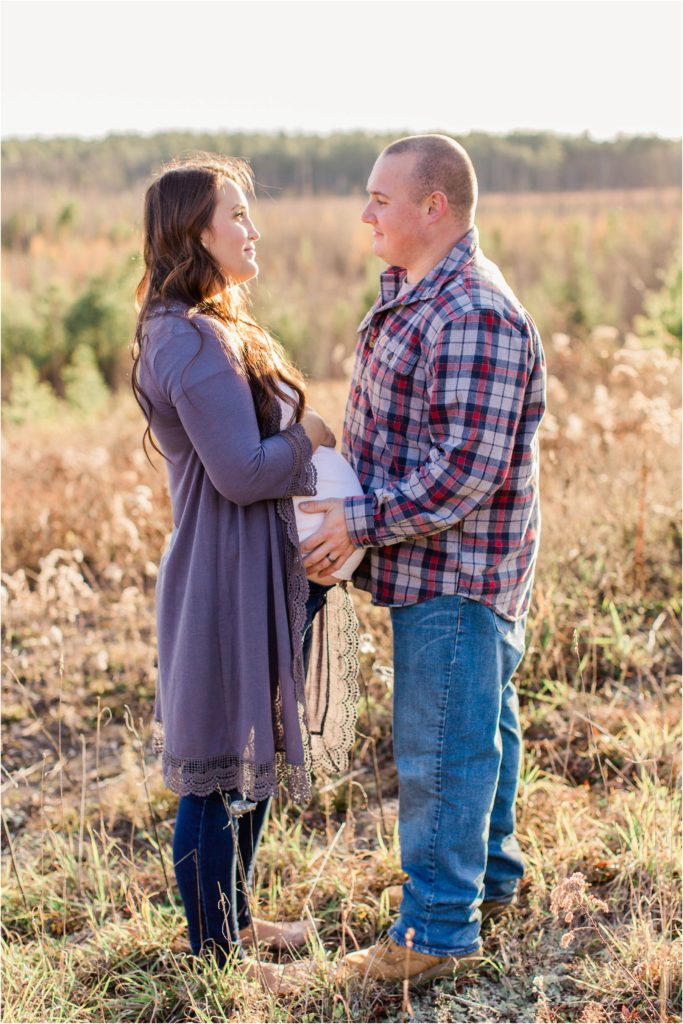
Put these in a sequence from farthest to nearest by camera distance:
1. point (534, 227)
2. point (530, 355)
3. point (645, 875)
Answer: point (534, 227), point (645, 875), point (530, 355)

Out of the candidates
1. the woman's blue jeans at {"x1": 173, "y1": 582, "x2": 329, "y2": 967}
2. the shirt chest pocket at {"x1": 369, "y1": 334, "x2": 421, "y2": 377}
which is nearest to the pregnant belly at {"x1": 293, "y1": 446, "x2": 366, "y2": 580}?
the woman's blue jeans at {"x1": 173, "y1": 582, "x2": 329, "y2": 967}

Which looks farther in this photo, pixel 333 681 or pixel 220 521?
pixel 333 681

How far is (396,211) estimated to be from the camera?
257 centimetres

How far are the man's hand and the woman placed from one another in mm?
43

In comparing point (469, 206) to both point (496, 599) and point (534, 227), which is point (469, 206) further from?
point (534, 227)

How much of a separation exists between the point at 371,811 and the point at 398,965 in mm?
943

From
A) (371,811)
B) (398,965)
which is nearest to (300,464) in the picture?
(398,965)

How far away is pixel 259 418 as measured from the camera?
101 inches

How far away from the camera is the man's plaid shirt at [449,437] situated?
2.43 meters

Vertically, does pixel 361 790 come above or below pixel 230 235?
below

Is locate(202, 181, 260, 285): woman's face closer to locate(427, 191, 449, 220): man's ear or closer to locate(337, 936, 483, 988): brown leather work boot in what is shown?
locate(427, 191, 449, 220): man's ear

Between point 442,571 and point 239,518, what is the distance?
22.5 inches

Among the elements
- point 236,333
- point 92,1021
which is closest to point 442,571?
point 236,333

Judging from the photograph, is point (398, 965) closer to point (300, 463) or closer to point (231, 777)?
point (231, 777)
